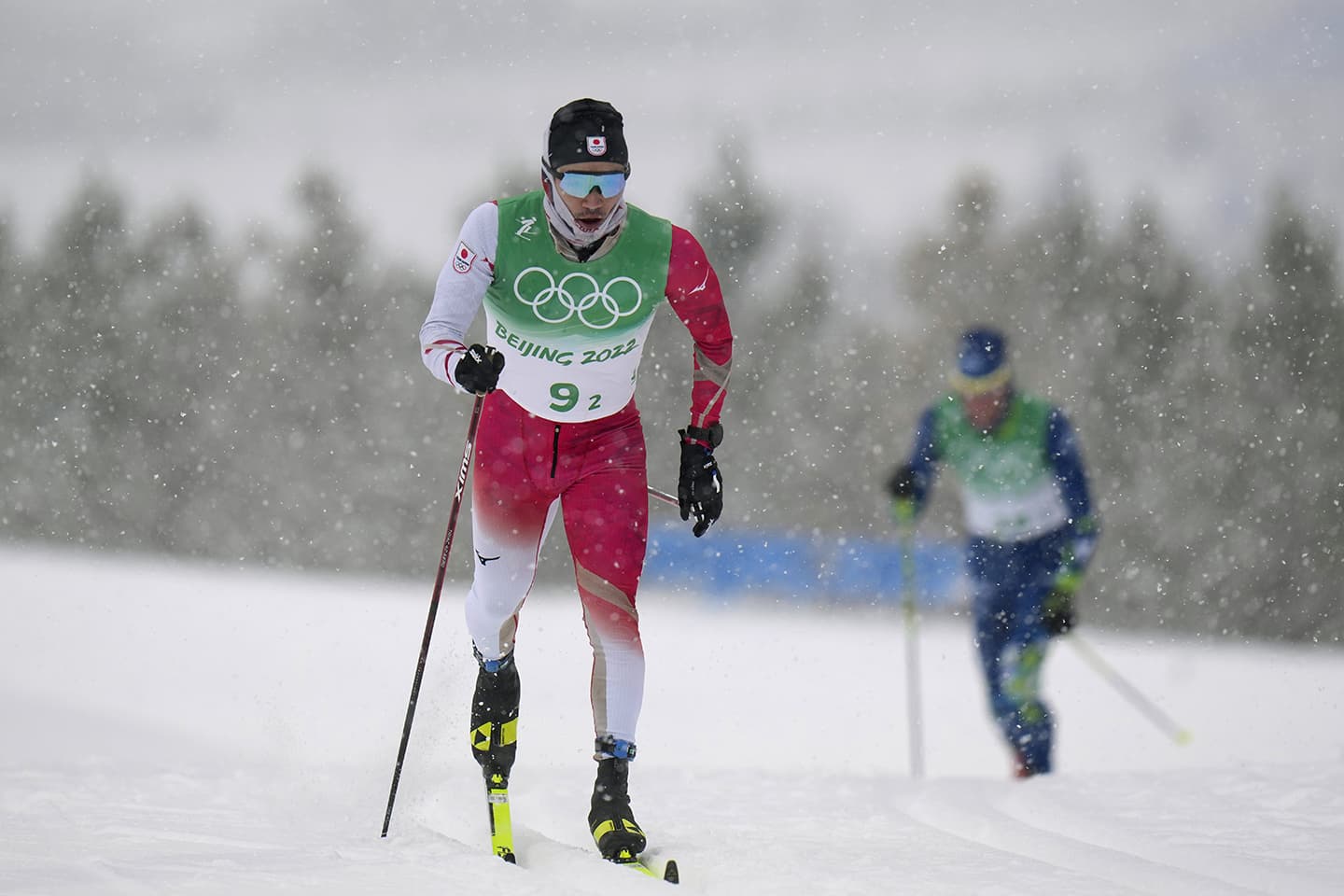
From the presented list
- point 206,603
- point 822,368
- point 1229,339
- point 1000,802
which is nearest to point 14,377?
point 822,368

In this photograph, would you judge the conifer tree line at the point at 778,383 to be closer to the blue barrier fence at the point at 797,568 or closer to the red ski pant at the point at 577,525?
the blue barrier fence at the point at 797,568

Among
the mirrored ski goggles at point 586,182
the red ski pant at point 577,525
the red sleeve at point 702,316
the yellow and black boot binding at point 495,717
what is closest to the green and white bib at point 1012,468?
the red sleeve at point 702,316

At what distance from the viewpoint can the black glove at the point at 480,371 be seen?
3.39 m

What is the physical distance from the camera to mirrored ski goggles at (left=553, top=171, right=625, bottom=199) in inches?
135

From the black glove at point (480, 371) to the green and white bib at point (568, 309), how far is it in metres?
0.28

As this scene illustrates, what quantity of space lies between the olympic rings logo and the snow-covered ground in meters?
1.27

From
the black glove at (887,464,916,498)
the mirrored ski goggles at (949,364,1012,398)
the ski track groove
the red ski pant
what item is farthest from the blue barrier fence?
the red ski pant

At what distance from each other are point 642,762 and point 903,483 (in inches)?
81.9

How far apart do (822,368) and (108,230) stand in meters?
21.4

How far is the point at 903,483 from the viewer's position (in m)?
5.97

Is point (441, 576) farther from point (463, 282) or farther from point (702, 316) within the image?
point (702, 316)

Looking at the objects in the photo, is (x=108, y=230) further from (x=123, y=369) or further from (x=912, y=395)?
(x=912, y=395)

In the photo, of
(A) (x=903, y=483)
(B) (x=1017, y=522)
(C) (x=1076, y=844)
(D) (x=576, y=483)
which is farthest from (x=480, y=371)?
(B) (x=1017, y=522)

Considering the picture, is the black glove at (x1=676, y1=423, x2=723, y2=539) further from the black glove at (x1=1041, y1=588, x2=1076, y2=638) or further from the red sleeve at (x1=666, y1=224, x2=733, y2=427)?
the black glove at (x1=1041, y1=588, x2=1076, y2=638)
